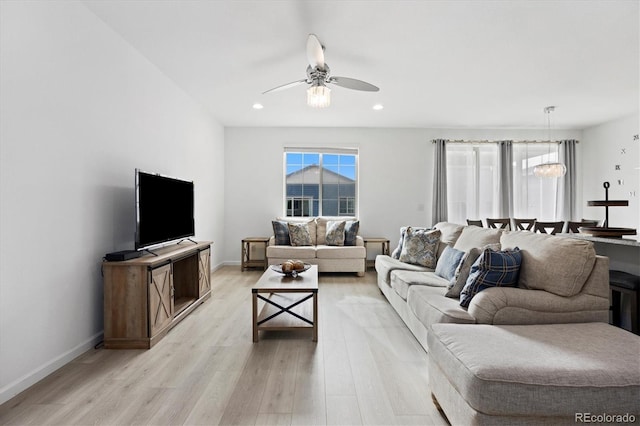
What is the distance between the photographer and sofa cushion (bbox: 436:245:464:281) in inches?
121

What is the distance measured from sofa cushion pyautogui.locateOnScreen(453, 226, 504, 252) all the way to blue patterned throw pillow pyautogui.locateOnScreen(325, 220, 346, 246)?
2484 millimetres

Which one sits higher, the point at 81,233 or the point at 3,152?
the point at 3,152

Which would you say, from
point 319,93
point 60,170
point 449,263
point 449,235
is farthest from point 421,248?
point 60,170

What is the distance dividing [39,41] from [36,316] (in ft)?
6.16

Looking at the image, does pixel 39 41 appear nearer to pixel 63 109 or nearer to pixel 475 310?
pixel 63 109

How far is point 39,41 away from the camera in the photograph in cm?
212

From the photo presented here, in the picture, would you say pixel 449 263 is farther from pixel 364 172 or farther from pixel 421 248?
pixel 364 172

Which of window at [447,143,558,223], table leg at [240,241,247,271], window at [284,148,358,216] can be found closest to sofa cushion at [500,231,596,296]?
window at [447,143,558,223]

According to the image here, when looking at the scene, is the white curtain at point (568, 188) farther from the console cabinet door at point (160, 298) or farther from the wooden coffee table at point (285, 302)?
the console cabinet door at point (160, 298)

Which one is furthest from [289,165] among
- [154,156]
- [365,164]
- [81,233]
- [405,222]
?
[81,233]

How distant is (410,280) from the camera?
10.1ft

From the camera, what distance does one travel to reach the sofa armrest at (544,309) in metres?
1.99

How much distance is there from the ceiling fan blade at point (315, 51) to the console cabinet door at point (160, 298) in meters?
2.31

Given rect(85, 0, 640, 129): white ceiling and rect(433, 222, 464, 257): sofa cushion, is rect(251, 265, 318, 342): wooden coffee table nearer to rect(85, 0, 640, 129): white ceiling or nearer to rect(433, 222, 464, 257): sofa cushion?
rect(433, 222, 464, 257): sofa cushion
